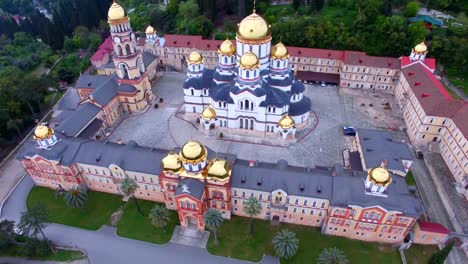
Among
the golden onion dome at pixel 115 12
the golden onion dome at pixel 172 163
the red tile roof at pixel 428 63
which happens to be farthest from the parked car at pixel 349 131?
the golden onion dome at pixel 115 12

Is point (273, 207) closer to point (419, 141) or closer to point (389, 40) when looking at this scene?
point (419, 141)

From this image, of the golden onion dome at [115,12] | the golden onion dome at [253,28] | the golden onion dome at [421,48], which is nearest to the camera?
the golden onion dome at [253,28]

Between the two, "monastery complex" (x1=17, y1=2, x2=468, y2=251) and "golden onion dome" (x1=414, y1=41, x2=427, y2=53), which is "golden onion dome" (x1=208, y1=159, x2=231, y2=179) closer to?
"monastery complex" (x1=17, y1=2, x2=468, y2=251)

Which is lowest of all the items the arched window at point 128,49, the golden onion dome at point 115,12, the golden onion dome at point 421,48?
the golden onion dome at point 421,48

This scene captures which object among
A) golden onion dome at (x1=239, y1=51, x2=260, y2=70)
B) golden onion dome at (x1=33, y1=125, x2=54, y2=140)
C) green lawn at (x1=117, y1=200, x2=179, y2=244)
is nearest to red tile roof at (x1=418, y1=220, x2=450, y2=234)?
green lawn at (x1=117, y1=200, x2=179, y2=244)

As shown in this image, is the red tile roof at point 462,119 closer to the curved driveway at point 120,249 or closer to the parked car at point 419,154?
the parked car at point 419,154

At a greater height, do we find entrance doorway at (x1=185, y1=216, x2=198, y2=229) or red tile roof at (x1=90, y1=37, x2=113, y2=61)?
red tile roof at (x1=90, y1=37, x2=113, y2=61)

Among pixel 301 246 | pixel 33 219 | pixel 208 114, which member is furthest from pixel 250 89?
pixel 33 219
